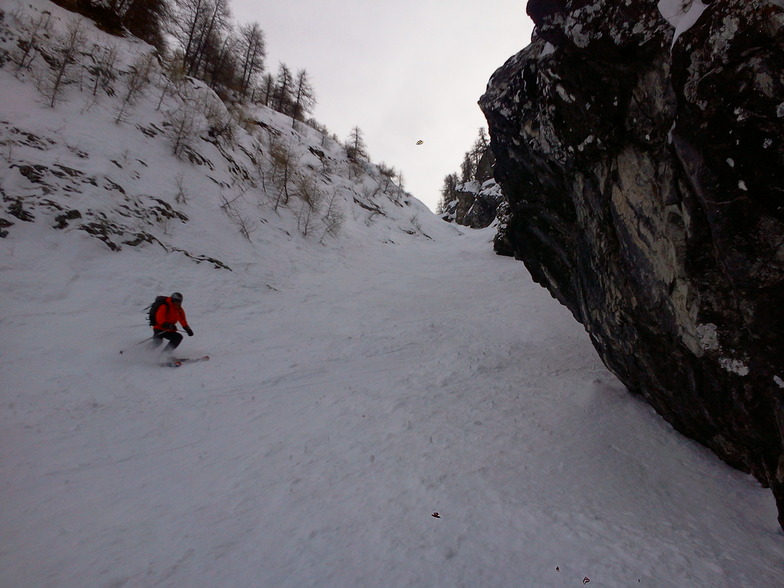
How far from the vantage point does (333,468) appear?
4.55m

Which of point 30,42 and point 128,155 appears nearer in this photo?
point 128,155

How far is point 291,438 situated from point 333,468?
1.02 meters

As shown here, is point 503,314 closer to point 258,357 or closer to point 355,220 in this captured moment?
point 258,357

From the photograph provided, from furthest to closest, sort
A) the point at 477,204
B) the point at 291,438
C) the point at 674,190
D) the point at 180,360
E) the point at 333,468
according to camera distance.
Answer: the point at 477,204 → the point at 180,360 → the point at 291,438 → the point at 333,468 → the point at 674,190

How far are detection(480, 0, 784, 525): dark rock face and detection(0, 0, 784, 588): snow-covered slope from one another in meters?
1.18

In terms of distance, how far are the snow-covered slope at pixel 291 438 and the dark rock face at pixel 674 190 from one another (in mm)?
1179

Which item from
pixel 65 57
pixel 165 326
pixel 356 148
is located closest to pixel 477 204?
pixel 356 148

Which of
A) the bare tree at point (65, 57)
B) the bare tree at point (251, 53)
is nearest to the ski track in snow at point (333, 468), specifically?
the bare tree at point (65, 57)

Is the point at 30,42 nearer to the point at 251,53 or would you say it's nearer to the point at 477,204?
the point at 251,53

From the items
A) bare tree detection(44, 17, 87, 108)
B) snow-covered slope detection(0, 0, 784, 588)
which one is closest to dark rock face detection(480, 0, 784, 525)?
snow-covered slope detection(0, 0, 784, 588)

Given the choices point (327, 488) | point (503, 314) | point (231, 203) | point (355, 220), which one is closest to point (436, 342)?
point (503, 314)

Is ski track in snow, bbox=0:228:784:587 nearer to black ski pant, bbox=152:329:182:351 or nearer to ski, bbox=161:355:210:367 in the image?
ski, bbox=161:355:210:367

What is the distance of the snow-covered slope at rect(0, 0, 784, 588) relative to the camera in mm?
3223

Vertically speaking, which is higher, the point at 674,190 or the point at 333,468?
the point at 674,190
